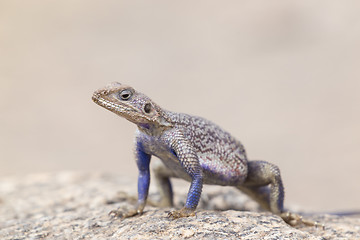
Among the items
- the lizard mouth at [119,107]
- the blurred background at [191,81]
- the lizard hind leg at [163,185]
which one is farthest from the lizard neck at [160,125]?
the blurred background at [191,81]

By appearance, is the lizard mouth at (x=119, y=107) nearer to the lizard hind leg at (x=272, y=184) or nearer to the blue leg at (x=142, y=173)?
the blue leg at (x=142, y=173)

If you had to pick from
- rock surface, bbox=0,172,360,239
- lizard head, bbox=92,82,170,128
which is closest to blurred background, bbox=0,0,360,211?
rock surface, bbox=0,172,360,239

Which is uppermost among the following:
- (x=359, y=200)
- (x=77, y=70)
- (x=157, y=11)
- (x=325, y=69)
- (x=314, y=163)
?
(x=157, y=11)

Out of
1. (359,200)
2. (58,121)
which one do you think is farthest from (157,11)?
(359,200)

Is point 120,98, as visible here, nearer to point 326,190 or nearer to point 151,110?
point 151,110

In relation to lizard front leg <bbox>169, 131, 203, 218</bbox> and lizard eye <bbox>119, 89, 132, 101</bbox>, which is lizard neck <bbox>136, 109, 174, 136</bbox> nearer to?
lizard front leg <bbox>169, 131, 203, 218</bbox>
